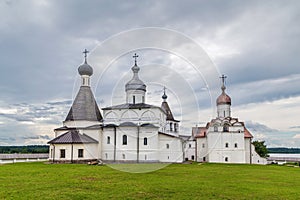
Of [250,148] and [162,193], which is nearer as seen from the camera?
[162,193]

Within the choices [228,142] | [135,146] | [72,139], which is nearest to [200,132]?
[228,142]

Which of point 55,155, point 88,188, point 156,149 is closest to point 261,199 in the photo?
point 88,188

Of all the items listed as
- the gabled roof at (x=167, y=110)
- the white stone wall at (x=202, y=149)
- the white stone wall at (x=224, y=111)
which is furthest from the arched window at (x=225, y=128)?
the gabled roof at (x=167, y=110)

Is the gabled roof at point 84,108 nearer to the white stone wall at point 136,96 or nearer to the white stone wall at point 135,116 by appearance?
the white stone wall at point 135,116

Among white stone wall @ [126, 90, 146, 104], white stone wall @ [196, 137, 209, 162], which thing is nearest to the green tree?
white stone wall @ [196, 137, 209, 162]

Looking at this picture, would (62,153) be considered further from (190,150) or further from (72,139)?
Result: (190,150)

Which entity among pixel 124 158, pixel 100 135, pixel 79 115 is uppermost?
pixel 79 115

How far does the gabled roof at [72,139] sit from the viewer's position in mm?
38000

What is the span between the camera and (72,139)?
126ft

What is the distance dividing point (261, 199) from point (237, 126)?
3287cm

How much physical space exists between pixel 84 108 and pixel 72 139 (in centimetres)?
623

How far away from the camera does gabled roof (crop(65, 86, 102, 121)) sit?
42500 mm

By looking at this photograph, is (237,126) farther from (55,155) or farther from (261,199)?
(261,199)

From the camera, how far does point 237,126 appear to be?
44719 millimetres
